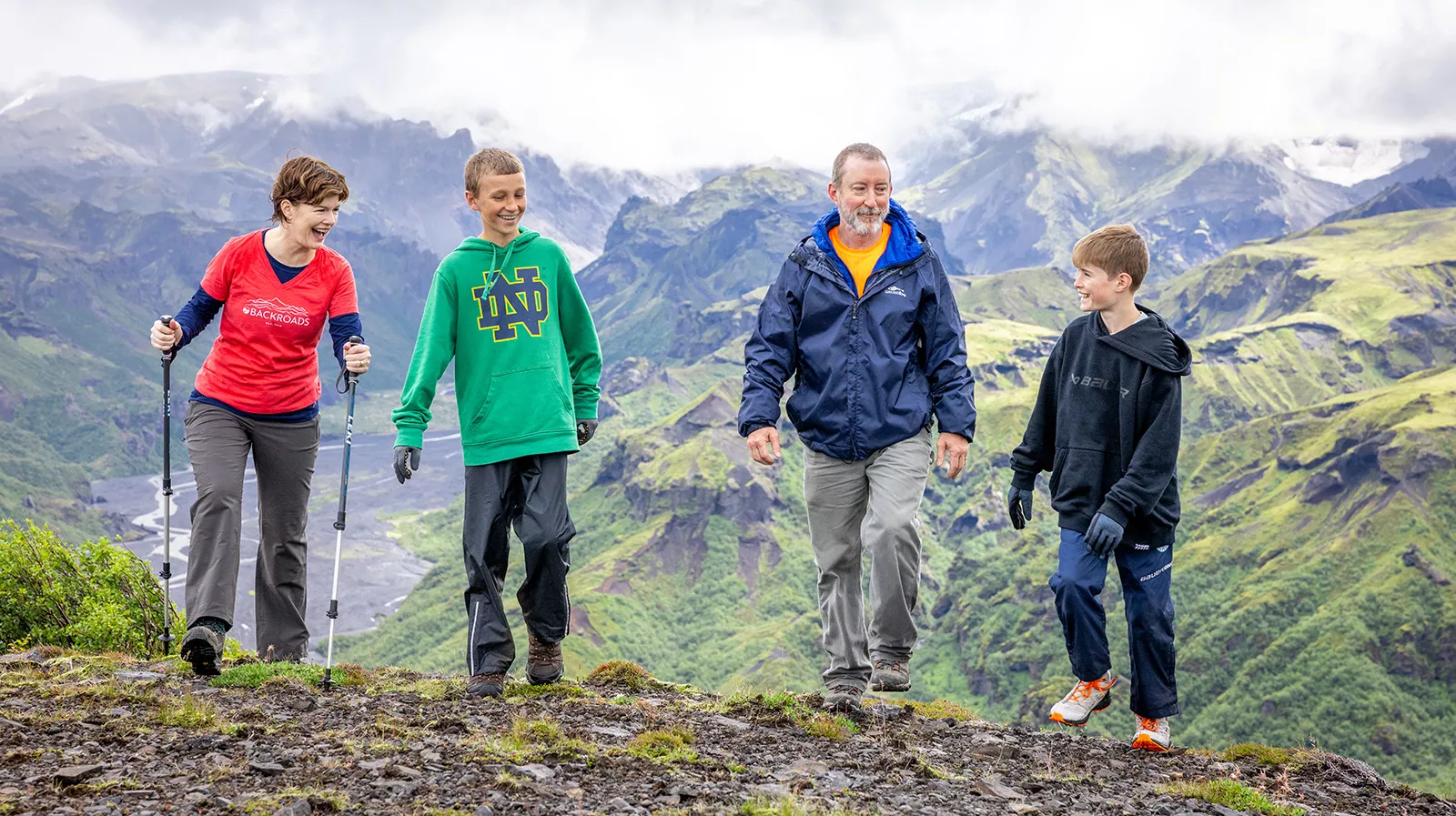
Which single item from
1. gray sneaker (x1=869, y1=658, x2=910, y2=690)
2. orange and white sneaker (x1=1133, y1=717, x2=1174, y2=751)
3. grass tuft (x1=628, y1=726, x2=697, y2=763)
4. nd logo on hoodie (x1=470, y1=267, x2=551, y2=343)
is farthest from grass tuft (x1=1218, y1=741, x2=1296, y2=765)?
nd logo on hoodie (x1=470, y1=267, x2=551, y2=343)

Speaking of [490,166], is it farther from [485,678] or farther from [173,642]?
[173,642]

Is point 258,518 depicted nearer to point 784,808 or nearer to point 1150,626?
point 784,808

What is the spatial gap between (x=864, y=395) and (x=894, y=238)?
49.1 inches

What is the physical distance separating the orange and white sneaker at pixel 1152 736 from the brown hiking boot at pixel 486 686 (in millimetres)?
4793

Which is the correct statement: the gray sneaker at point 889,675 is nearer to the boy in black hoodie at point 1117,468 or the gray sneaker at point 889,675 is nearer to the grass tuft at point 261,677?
the boy in black hoodie at point 1117,468

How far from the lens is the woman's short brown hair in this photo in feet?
29.2

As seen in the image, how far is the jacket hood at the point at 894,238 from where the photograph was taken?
8.31 metres

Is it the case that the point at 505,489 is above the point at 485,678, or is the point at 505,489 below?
above

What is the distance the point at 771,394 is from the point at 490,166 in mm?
2677

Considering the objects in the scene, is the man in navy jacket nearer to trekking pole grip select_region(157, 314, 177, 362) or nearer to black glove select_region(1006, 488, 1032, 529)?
black glove select_region(1006, 488, 1032, 529)

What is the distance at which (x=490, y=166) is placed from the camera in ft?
26.9

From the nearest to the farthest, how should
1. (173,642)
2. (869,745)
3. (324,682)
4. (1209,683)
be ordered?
(869,745)
(324,682)
(173,642)
(1209,683)

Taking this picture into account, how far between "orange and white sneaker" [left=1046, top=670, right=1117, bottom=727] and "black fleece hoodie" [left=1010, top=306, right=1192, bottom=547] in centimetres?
131

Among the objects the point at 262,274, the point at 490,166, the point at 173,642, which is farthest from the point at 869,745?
the point at 173,642
